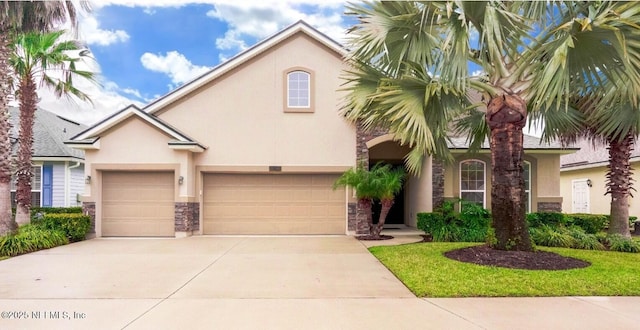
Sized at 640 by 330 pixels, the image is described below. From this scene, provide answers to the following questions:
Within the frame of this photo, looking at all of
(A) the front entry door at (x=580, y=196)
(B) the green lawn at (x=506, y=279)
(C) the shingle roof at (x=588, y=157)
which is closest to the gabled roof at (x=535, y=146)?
(C) the shingle roof at (x=588, y=157)

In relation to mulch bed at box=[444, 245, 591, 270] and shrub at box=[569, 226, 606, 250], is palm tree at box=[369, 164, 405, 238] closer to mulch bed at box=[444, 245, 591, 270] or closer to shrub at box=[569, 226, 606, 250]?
mulch bed at box=[444, 245, 591, 270]

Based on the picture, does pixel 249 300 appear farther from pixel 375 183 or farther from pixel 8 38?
pixel 8 38

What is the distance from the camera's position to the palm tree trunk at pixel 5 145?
10530mm

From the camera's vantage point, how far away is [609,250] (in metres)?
10.8

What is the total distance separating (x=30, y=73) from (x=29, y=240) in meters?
6.12

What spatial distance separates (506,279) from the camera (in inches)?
267

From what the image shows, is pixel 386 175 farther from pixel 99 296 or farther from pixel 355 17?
pixel 99 296

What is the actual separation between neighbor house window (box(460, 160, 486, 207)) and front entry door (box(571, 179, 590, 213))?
8.63 m

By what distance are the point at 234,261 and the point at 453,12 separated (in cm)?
680

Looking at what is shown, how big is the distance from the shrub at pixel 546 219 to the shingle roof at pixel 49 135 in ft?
56.0

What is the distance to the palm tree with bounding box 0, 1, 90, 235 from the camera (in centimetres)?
1027

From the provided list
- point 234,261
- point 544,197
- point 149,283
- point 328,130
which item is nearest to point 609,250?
point 544,197

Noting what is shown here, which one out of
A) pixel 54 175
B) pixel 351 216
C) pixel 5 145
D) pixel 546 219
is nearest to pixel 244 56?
pixel 351 216

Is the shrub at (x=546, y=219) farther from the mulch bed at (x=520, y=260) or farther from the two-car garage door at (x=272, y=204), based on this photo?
the two-car garage door at (x=272, y=204)
